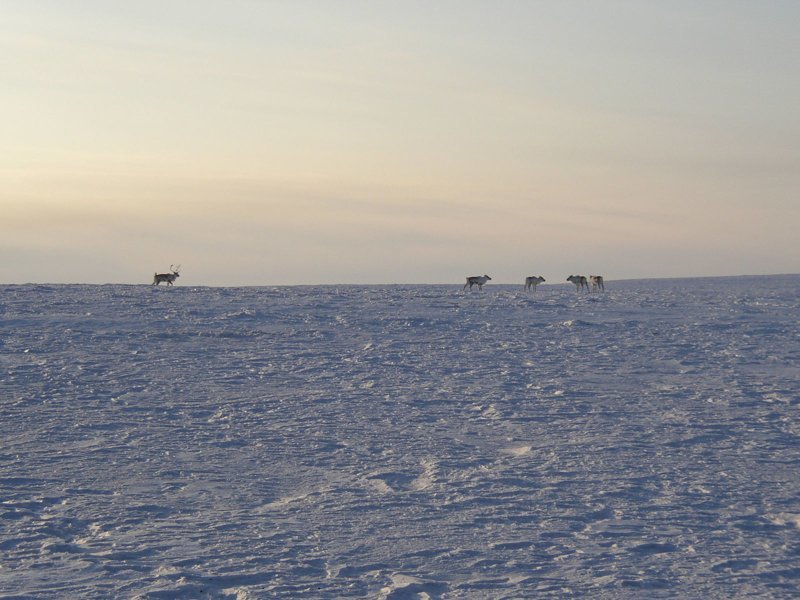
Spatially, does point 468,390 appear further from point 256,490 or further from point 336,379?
point 256,490

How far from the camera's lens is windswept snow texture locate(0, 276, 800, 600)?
819 cm

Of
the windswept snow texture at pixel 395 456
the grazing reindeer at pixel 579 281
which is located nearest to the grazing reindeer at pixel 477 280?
the grazing reindeer at pixel 579 281

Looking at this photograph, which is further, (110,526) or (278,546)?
(110,526)

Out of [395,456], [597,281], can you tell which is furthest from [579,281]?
[395,456]

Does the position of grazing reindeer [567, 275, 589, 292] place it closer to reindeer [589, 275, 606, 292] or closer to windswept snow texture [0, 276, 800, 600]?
reindeer [589, 275, 606, 292]

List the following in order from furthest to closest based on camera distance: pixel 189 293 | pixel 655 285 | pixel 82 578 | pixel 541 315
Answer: pixel 655 285, pixel 189 293, pixel 541 315, pixel 82 578

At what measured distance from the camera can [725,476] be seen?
35.5ft

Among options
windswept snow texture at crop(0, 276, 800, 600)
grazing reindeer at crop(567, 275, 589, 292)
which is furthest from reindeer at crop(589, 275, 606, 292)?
windswept snow texture at crop(0, 276, 800, 600)

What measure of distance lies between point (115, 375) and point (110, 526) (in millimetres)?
6947

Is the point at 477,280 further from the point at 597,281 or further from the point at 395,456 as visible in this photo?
the point at 395,456

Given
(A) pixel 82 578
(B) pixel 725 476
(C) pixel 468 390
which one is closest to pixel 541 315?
(C) pixel 468 390

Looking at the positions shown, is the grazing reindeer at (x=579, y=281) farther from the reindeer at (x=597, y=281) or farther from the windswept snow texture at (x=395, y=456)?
the windswept snow texture at (x=395, y=456)

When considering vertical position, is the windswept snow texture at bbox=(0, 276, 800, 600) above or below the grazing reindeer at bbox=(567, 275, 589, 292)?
below

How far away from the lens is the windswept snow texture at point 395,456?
8.19 metres
